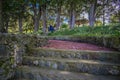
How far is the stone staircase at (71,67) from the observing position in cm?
361

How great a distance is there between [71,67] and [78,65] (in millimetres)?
189

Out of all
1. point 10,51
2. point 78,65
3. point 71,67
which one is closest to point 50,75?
point 71,67

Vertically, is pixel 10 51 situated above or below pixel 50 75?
above

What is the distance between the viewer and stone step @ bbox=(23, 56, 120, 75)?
12.3 ft

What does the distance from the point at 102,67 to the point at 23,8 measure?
47.8 ft

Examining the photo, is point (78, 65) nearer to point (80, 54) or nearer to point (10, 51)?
point (80, 54)

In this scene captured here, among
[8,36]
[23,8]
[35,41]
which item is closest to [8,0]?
[23,8]

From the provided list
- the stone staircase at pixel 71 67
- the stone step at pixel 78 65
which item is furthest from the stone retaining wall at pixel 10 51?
the stone step at pixel 78 65

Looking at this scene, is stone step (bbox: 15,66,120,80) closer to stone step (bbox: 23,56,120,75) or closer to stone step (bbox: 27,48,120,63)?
stone step (bbox: 23,56,120,75)

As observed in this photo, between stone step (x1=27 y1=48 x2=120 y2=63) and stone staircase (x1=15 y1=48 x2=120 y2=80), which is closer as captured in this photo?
stone staircase (x1=15 y1=48 x2=120 y2=80)

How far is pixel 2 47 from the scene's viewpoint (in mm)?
4055

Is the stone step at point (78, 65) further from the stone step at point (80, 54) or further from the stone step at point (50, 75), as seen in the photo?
the stone step at point (80, 54)

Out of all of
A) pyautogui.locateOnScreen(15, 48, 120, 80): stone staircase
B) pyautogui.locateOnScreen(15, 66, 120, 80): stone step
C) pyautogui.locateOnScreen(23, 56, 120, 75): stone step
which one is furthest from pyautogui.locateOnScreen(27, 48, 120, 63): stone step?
pyautogui.locateOnScreen(15, 66, 120, 80): stone step

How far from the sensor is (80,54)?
459 centimetres
